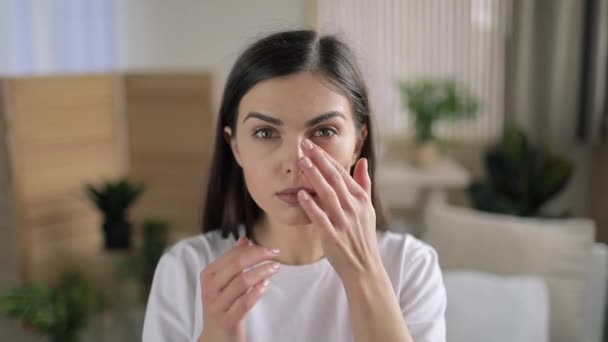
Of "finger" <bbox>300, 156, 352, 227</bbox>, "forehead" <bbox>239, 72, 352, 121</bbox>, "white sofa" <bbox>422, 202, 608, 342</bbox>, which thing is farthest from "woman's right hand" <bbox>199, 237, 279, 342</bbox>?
"white sofa" <bbox>422, 202, 608, 342</bbox>

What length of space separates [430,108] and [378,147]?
1812 mm

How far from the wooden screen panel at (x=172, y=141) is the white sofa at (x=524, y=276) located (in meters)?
1.24

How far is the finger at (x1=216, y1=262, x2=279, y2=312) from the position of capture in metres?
0.89

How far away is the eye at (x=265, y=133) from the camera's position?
971 mm

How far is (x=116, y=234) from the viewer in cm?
250

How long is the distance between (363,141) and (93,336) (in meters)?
1.49

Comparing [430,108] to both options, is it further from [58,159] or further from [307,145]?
[307,145]

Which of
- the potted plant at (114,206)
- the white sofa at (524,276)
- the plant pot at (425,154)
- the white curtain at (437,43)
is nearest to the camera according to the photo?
the white sofa at (524,276)

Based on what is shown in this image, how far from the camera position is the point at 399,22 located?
147 inches

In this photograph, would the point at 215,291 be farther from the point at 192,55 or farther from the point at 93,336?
the point at 192,55

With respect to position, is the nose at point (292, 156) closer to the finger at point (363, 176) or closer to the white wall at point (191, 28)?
the finger at point (363, 176)

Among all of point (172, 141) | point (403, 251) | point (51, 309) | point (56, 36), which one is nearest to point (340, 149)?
point (403, 251)

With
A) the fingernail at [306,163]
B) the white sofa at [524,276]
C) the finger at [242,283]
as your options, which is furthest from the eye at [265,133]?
the white sofa at [524,276]

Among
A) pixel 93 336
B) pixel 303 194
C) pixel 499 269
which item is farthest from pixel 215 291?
pixel 93 336
